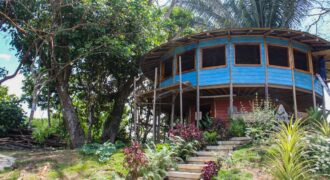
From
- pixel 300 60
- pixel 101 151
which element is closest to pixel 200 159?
pixel 101 151

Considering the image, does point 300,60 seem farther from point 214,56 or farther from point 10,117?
point 10,117

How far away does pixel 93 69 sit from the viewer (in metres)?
18.5

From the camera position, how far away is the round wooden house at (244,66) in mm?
13867

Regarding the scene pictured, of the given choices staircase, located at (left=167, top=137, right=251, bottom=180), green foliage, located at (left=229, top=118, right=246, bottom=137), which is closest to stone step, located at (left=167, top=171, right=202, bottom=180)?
staircase, located at (left=167, top=137, right=251, bottom=180)

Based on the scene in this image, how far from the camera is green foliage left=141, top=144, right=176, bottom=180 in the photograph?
850 centimetres

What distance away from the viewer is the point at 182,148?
1055cm

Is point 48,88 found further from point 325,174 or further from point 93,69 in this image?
point 325,174

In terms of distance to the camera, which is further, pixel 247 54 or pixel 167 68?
pixel 167 68

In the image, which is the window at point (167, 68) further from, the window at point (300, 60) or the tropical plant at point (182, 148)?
the tropical plant at point (182, 148)

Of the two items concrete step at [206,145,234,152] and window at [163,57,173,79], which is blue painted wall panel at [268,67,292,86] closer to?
concrete step at [206,145,234,152]

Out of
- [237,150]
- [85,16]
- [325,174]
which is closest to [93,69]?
[85,16]

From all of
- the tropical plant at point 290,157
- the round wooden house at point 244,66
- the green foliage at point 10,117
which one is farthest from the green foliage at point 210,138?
the green foliage at point 10,117

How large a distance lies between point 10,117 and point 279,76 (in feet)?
42.7

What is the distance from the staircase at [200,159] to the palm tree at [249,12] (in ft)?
36.7
